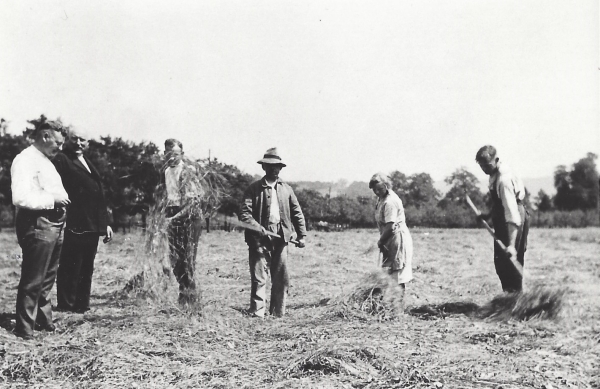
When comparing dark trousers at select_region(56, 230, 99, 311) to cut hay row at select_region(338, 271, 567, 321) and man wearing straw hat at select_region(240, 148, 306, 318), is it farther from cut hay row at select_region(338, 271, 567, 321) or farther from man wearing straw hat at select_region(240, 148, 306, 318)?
cut hay row at select_region(338, 271, 567, 321)

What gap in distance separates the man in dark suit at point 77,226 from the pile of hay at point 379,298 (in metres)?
2.94

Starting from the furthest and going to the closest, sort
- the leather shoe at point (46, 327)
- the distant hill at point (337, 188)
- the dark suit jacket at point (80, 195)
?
the distant hill at point (337, 188)
the dark suit jacket at point (80, 195)
the leather shoe at point (46, 327)

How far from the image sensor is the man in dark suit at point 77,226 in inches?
214

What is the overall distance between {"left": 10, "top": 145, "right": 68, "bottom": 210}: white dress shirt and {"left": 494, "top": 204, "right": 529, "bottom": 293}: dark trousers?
445 centimetres

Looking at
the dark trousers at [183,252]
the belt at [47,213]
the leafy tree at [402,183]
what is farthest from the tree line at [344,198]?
the belt at [47,213]

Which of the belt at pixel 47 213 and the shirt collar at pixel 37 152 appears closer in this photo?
the belt at pixel 47 213

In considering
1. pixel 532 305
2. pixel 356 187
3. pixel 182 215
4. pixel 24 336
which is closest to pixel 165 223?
pixel 182 215

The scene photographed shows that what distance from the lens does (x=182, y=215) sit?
17.4 ft

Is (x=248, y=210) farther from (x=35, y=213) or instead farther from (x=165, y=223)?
(x=35, y=213)

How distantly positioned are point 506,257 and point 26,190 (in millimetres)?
4753

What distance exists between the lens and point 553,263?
12398 millimetres

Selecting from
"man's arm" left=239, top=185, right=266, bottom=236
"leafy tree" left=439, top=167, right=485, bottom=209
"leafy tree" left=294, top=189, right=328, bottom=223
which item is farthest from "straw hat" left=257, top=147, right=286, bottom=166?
"leafy tree" left=439, top=167, right=485, bottom=209

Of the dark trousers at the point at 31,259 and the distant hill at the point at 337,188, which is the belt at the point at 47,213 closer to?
the dark trousers at the point at 31,259

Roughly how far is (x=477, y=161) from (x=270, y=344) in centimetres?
292
